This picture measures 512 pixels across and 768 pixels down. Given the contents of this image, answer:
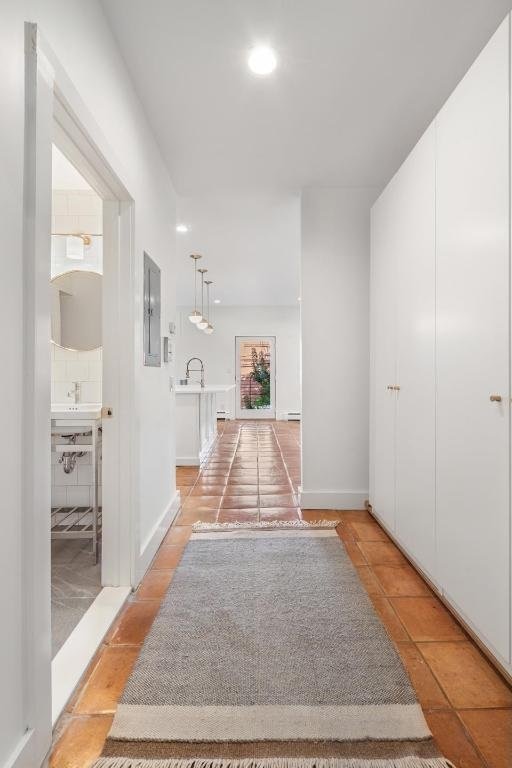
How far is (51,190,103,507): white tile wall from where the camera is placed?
3.18 m

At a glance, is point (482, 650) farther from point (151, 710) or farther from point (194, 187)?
point (194, 187)

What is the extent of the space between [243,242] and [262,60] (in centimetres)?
306

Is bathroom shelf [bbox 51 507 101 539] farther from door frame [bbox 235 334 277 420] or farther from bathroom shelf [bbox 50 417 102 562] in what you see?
door frame [bbox 235 334 277 420]

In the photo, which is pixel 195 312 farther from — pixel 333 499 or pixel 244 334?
pixel 333 499

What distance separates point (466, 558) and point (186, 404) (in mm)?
3716

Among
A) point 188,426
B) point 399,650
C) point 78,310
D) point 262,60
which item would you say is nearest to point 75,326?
point 78,310


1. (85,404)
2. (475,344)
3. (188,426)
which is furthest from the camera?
(188,426)

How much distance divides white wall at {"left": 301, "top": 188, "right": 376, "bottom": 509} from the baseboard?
1.09m

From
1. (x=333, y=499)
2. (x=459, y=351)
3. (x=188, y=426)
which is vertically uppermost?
(x=459, y=351)

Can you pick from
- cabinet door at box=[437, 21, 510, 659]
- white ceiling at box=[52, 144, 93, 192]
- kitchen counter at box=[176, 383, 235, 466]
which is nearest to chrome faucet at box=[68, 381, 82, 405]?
white ceiling at box=[52, 144, 93, 192]

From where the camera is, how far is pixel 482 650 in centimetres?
161

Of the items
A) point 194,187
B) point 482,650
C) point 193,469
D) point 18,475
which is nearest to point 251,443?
point 193,469

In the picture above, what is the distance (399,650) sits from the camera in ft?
5.40

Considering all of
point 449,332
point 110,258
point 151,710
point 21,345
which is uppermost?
point 110,258
